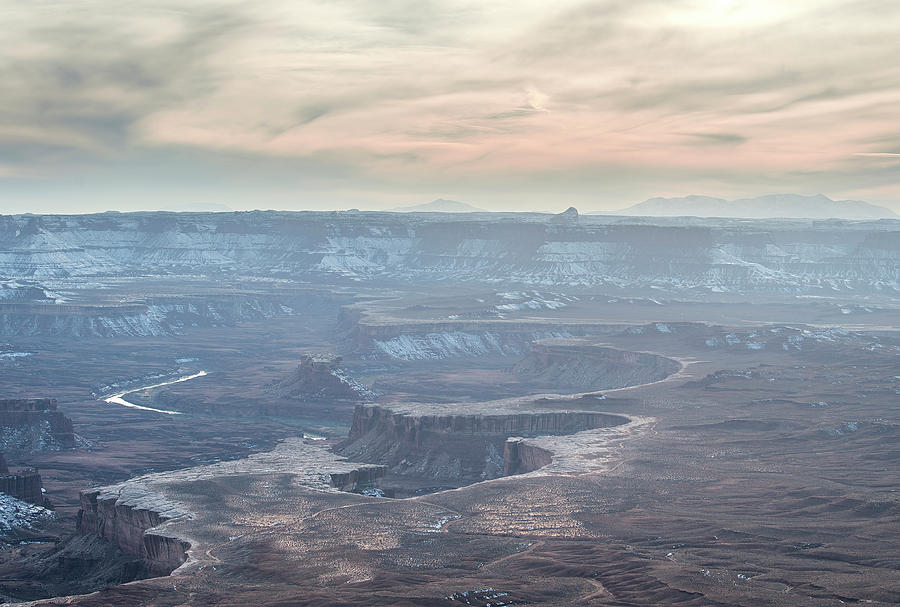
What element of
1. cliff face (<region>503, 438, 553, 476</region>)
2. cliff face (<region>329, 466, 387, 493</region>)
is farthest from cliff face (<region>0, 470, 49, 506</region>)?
cliff face (<region>503, 438, 553, 476</region>)

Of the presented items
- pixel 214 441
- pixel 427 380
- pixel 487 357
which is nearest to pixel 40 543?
pixel 214 441

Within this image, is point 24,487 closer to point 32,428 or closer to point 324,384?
point 32,428

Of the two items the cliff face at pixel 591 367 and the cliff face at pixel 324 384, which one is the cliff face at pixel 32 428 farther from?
the cliff face at pixel 591 367

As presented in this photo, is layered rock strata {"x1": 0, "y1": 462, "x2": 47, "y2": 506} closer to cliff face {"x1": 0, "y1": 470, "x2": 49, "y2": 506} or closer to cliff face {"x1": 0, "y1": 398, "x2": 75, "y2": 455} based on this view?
cliff face {"x1": 0, "y1": 470, "x2": 49, "y2": 506}

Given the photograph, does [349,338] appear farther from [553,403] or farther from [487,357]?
[553,403]

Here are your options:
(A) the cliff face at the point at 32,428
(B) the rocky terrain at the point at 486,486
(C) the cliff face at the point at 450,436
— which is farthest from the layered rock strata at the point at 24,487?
(C) the cliff face at the point at 450,436

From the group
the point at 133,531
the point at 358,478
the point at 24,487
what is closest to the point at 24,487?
the point at 24,487
